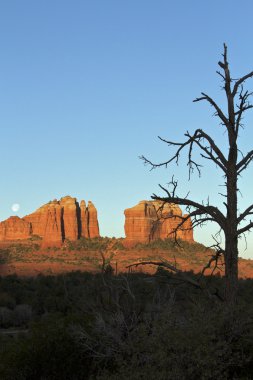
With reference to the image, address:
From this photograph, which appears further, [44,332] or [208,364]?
[44,332]

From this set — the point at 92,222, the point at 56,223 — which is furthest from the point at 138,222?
the point at 56,223

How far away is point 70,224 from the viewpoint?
137875 mm

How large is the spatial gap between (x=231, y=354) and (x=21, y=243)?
12481cm

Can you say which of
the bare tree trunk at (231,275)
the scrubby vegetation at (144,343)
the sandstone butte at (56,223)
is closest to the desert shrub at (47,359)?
the scrubby vegetation at (144,343)

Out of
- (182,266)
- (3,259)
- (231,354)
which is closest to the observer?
(231,354)

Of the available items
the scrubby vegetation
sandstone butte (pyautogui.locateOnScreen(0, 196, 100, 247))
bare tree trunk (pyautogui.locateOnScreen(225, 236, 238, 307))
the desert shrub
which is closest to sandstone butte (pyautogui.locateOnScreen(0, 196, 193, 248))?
sandstone butte (pyautogui.locateOnScreen(0, 196, 100, 247))

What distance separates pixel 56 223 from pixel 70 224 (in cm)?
406

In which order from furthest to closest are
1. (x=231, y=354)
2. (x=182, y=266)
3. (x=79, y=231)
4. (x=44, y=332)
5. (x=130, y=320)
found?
(x=79, y=231)
(x=182, y=266)
(x=44, y=332)
(x=130, y=320)
(x=231, y=354)

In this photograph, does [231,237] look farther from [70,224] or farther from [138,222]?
[70,224]

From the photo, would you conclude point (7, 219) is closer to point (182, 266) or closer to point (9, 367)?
point (182, 266)

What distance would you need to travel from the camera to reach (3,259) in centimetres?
9888

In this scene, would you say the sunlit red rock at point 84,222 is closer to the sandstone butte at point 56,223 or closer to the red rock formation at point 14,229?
the sandstone butte at point 56,223

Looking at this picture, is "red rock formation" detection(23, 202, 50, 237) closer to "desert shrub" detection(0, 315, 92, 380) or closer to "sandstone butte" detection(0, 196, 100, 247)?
"sandstone butte" detection(0, 196, 100, 247)

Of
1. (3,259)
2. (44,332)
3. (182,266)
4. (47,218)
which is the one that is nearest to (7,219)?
(47,218)
